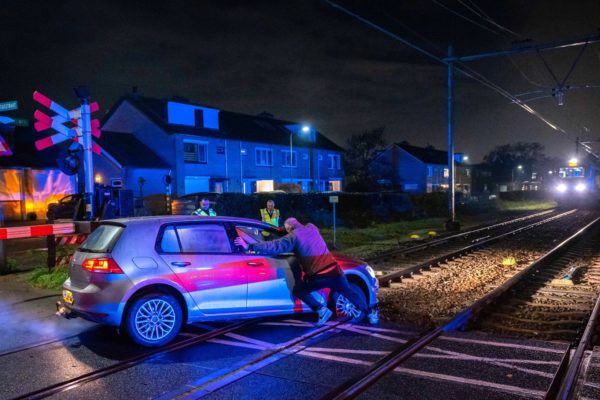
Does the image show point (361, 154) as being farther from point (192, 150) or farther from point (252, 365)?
point (252, 365)

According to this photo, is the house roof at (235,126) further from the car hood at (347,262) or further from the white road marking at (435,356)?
the white road marking at (435,356)

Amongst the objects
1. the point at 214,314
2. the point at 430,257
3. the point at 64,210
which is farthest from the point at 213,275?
the point at 64,210

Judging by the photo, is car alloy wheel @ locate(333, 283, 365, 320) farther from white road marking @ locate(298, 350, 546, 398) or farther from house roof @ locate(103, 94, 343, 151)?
house roof @ locate(103, 94, 343, 151)

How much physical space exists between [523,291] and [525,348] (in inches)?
174

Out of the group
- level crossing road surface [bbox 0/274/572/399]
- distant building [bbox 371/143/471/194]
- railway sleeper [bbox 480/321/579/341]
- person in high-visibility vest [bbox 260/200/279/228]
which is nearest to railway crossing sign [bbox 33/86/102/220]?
person in high-visibility vest [bbox 260/200/279/228]

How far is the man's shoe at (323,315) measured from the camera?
707cm

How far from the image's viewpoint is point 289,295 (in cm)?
702

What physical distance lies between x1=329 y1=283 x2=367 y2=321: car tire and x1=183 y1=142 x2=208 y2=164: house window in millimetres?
30089

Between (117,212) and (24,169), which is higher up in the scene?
(24,169)

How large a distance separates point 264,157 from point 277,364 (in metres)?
37.3

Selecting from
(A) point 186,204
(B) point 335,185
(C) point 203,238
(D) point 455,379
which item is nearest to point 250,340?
(C) point 203,238

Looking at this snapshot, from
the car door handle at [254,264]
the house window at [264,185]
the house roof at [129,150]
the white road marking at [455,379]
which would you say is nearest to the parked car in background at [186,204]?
the house roof at [129,150]

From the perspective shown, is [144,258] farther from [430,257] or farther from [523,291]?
[430,257]

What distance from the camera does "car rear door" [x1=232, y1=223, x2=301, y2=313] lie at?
22.3ft
